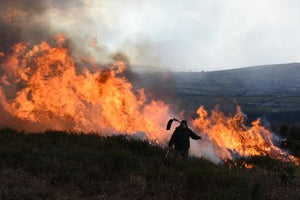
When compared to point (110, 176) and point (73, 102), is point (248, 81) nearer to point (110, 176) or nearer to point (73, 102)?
point (73, 102)

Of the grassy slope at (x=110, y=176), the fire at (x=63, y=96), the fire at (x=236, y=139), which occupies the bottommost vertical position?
the fire at (x=236, y=139)

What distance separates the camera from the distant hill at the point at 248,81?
5197 inches

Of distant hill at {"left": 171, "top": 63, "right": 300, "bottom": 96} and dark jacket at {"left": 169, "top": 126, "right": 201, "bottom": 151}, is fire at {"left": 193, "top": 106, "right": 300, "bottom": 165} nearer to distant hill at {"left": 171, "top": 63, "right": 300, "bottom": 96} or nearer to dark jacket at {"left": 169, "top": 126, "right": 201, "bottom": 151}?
dark jacket at {"left": 169, "top": 126, "right": 201, "bottom": 151}

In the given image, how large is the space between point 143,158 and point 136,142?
135 cm

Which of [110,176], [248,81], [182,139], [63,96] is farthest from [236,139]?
[248,81]

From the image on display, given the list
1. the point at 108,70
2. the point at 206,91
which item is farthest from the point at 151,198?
the point at 206,91

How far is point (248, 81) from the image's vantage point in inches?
6250

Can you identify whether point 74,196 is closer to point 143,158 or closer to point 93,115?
point 143,158

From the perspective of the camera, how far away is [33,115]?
57.0 feet

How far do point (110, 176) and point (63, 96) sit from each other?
9.43 metres

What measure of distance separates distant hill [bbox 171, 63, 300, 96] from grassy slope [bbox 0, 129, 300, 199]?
111 metres

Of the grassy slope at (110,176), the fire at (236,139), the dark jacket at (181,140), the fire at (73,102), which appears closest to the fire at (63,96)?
the fire at (73,102)

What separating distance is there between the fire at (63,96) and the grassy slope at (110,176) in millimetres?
5624

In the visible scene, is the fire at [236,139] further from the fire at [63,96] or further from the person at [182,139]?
the person at [182,139]
